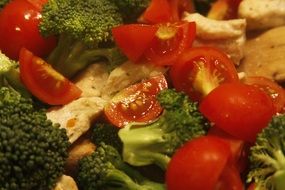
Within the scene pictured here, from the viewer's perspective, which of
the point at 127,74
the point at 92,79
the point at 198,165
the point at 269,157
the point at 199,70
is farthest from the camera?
the point at 92,79

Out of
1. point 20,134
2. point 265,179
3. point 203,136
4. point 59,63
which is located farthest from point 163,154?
point 59,63

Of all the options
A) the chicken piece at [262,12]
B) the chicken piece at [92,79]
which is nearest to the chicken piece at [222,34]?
the chicken piece at [262,12]

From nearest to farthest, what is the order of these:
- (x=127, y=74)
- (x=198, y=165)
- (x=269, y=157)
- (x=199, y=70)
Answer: (x=198, y=165)
(x=269, y=157)
(x=199, y=70)
(x=127, y=74)

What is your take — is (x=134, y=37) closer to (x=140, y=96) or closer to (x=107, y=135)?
(x=140, y=96)

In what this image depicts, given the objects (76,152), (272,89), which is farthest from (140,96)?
(272,89)

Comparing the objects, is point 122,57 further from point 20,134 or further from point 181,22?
point 20,134

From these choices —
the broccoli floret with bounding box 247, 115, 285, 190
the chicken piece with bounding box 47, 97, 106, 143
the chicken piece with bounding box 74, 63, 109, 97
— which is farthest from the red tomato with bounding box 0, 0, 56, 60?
the broccoli floret with bounding box 247, 115, 285, 190

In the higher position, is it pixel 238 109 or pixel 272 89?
pixel 238 109
